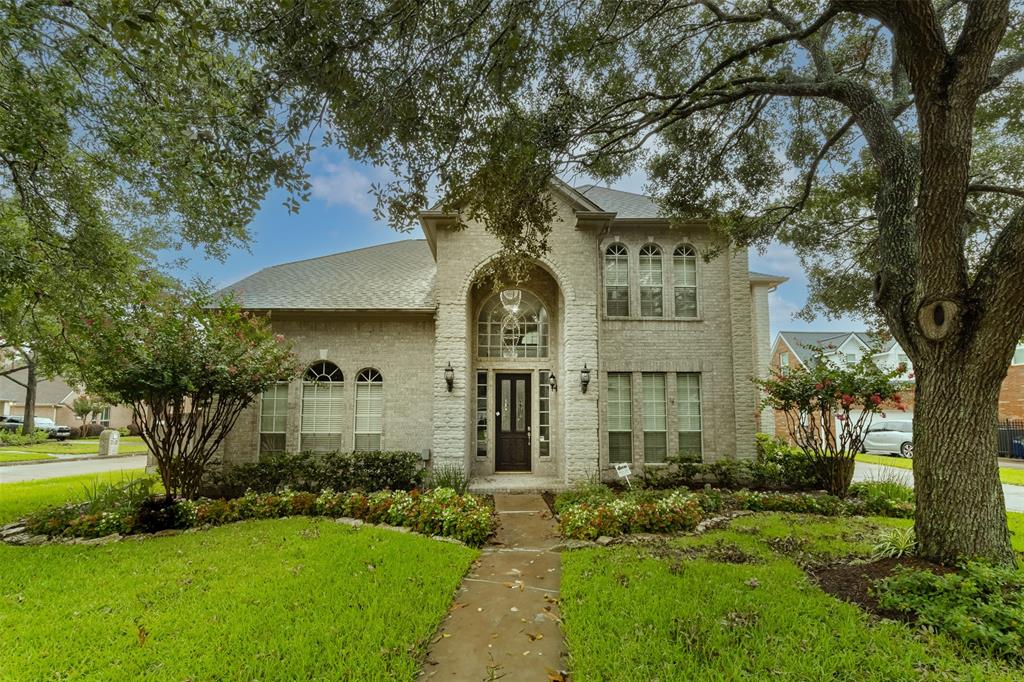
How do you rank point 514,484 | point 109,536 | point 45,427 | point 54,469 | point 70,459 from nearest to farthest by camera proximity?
point 109,536 < point 514,484 < point 54,469 < point 70,459 < point 45,427

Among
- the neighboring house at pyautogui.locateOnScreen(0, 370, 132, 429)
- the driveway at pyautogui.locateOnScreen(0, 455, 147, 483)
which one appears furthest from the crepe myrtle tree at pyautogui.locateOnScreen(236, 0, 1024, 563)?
the neighboring house at pyautogui.locateOnScreen(0, 370, 132, 429)

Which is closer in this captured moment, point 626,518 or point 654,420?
point 626,518

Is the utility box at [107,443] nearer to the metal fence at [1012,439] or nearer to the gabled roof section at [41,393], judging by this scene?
the gabled roof section at [41,393]

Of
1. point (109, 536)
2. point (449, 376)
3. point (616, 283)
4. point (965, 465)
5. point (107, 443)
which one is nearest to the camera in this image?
point (965, 465)

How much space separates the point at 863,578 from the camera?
456 centimetres

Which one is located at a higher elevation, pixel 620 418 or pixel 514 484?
pixel 620 418

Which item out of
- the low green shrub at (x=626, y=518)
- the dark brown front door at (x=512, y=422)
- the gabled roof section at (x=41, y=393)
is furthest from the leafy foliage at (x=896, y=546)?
the gabled roof section at (x=41, y=393)

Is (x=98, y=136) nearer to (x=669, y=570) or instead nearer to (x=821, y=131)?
(x=669, y=570)

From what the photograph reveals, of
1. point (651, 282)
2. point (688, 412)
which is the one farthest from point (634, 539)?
point (651, 282)

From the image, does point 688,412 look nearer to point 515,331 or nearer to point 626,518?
point 515,331

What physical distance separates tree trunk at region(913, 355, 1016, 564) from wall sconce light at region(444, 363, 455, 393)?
758cm

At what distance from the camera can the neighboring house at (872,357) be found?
9.64 meters

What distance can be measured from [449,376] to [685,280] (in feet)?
21.2

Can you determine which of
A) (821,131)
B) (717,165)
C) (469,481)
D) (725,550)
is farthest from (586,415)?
(821,131)
